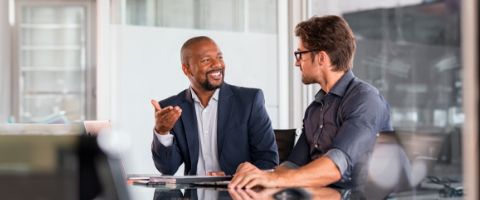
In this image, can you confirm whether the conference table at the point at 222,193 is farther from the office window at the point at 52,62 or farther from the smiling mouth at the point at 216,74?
the office window at the point at 52,62

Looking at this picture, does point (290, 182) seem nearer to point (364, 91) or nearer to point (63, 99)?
point (364, 91)

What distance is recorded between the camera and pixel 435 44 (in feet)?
16.5

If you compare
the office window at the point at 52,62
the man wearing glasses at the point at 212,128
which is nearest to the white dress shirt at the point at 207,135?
the man wearing glasses at the point at 212,128

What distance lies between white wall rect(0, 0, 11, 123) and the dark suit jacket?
4301mm

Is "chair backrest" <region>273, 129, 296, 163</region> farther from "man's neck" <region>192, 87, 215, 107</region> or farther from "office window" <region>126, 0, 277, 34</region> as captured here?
"office window" <region>126, 0, 277, 34</region>

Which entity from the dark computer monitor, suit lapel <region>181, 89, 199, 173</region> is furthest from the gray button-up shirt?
the dark computer monitor

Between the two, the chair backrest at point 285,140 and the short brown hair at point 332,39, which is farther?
the chair backrest at point 285,140

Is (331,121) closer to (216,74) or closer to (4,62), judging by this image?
(216,74)

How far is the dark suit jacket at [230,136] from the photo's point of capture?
3479 mm

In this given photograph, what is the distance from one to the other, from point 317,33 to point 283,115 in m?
2.84

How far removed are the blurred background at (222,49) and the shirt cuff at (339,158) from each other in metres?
0.32

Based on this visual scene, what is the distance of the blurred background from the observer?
4.98 metres

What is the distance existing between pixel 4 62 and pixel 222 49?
7.84 ft

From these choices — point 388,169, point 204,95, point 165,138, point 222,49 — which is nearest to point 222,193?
point 388,169
